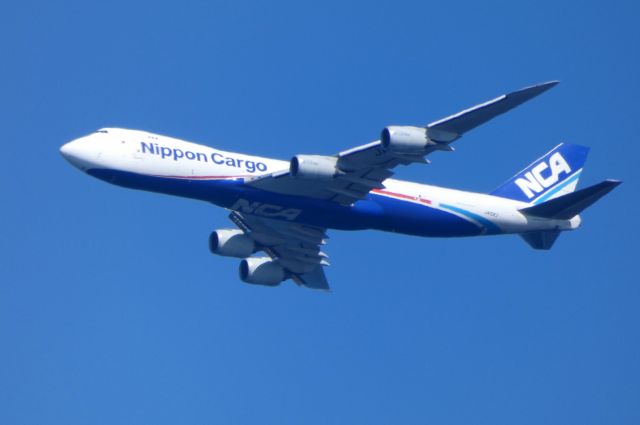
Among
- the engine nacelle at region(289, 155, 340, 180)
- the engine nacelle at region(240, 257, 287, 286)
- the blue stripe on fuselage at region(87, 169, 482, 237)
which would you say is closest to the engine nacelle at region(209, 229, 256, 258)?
the engine nacelle at region(240, 257, 287, 286)

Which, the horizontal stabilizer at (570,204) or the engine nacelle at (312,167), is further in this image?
the horizontal stabilizer at (570,204)

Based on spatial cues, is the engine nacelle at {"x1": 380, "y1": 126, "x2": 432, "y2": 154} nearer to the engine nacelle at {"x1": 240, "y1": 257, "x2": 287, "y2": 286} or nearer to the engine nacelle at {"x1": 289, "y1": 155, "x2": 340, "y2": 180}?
the engine nacelle at {"x1": 289, "y1": 155, "x2": 340, "y2": 180}

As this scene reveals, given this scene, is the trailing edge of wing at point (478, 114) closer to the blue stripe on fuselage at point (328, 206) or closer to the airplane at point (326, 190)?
the airplane at point (326, 190)

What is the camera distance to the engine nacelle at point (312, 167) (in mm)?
59562

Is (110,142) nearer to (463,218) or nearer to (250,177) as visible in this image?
(250,177)

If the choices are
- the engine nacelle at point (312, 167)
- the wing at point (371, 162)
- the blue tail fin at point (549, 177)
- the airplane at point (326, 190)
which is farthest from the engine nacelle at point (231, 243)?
the blue tail fin at point (549, 177)

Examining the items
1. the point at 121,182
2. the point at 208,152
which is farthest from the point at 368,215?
the point at 121,182

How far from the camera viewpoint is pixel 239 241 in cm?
6869

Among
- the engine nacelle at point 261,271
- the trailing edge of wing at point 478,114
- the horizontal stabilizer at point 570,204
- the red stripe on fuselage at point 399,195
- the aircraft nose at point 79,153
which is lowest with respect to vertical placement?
the engine nacelle at point 261,271

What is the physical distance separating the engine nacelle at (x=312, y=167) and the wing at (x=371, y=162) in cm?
17

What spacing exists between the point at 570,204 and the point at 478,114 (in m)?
11.7

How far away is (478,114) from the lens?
2210 inches

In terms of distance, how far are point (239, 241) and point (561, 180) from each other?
18914mm

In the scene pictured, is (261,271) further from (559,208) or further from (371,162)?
(559,208)
